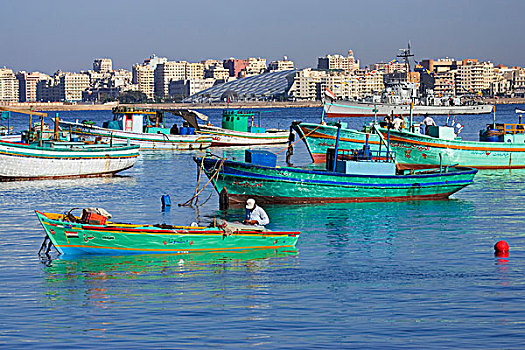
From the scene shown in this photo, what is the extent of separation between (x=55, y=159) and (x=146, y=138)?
1007 inches

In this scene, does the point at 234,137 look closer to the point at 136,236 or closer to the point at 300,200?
the point at 300,200


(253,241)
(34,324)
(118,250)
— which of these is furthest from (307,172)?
(34,324)

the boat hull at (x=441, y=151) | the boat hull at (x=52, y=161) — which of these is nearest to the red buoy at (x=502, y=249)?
the boat hull at (x=441, y=151)

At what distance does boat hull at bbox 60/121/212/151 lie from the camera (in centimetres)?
6856

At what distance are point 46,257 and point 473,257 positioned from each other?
12.7 m

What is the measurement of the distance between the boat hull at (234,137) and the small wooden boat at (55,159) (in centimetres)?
2666

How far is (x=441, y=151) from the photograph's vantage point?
4900 centimetres

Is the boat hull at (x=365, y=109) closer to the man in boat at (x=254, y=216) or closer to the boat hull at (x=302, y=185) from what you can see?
the boat hull at (x=302, y=185)

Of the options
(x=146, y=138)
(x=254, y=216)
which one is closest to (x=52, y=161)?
(x=254, y=216)

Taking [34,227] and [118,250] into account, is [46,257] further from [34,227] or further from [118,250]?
[34,227]

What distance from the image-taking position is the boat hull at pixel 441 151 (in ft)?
161

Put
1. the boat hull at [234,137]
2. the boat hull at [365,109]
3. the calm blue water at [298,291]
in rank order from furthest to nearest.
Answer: the boat hull at [365,109] < the boat hull at [234,137] < the calm blue water at [298,291]

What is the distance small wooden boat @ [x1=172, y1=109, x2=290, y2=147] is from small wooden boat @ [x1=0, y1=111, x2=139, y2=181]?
87.6 ft

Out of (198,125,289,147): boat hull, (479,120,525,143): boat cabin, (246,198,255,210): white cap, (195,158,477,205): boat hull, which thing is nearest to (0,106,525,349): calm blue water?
(246,198,255,210): white cap
